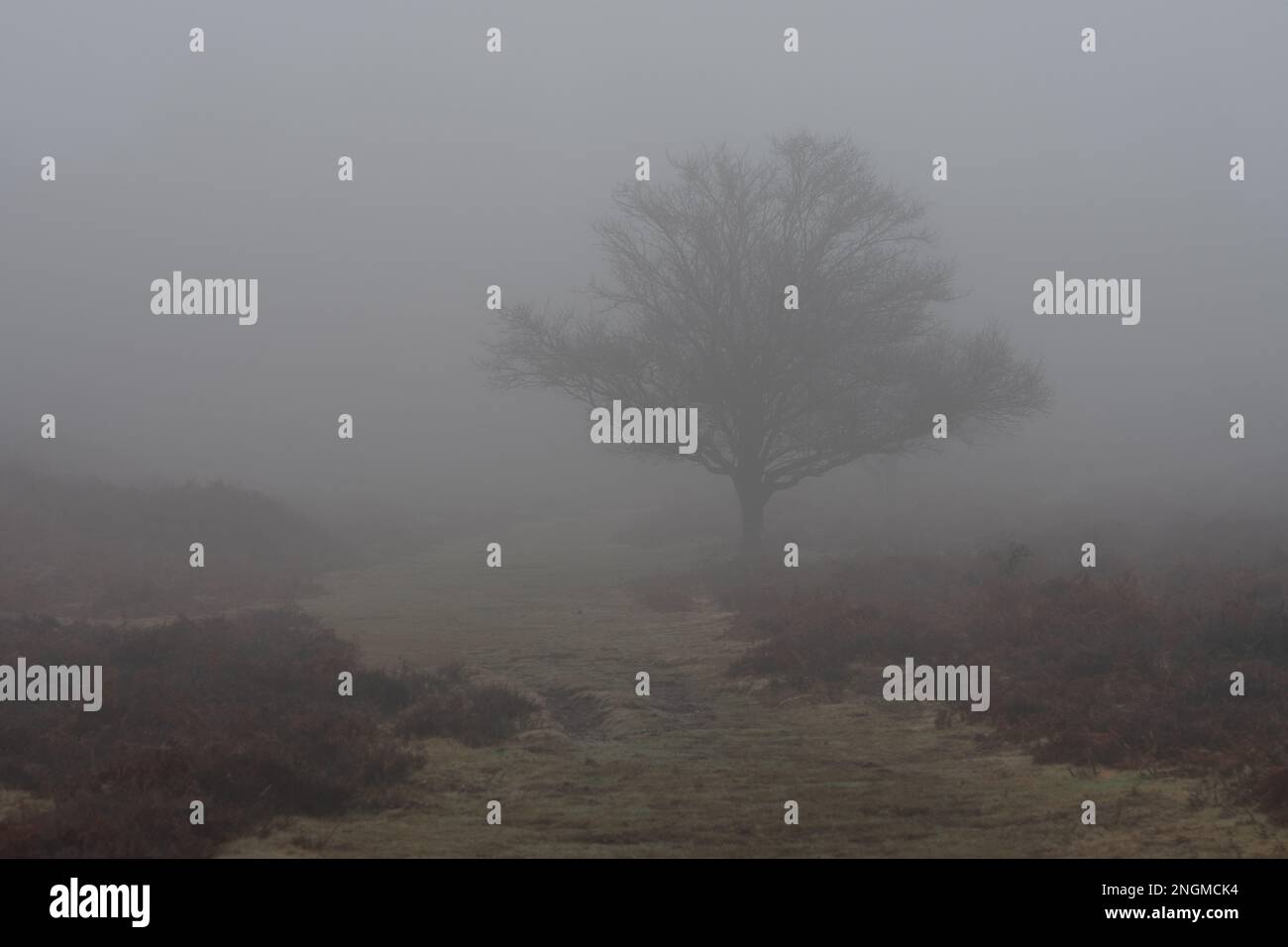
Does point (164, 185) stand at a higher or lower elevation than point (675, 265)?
higher

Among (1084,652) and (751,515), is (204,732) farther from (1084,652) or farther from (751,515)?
(751,515)

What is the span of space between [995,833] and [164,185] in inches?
5118

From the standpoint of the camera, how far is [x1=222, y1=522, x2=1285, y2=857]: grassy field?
8.38 m

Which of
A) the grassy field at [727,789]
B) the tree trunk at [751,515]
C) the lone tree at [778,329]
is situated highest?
the lone tree at [778,329]

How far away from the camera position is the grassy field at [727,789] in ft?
27.5

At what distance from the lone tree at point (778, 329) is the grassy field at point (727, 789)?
39.9 ft

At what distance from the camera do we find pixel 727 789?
10.1 metres

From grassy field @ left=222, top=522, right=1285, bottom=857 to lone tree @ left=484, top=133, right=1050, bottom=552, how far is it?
1217cm

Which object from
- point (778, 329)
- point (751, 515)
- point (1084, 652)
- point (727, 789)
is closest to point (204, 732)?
point (727, 789)

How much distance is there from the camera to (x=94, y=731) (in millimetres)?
11227

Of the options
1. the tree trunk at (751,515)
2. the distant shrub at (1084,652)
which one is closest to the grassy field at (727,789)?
the distant shrub at (1084,652)

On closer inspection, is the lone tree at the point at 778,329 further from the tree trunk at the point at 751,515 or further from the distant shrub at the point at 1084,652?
the distant shrub at the point at 1084,652

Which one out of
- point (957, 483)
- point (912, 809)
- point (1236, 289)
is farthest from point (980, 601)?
point (1236, 289)
